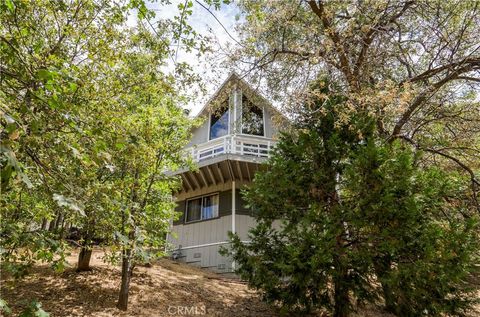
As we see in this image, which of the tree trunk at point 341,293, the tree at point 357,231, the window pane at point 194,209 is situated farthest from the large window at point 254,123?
the tree trunk at point 341,293

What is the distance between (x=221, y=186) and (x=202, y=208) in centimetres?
145

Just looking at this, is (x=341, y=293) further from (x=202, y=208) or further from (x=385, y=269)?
(x=202, y=208)

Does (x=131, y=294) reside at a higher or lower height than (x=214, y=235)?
lower

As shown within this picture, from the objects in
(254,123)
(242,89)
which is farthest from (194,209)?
(242,89)

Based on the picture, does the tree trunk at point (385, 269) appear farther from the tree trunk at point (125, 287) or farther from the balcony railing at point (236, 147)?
the balcony railing at point (236, 147)

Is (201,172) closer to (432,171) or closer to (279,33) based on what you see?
(279,33)

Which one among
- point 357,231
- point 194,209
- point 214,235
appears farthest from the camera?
point 194,209

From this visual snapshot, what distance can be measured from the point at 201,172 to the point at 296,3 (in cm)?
748

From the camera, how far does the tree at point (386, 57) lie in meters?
7.77

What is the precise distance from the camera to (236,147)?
13.5 m

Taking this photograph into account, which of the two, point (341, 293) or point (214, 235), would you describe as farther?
point (214, 235)

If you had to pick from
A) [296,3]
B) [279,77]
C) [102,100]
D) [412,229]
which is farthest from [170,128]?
[412,229]

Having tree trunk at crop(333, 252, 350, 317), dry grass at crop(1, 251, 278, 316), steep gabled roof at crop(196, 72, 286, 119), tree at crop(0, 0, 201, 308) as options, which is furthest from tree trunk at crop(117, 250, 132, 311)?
steep gabled roof at crop(196, 72, 286, 119)

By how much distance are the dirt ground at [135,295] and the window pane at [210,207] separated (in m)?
4.27
